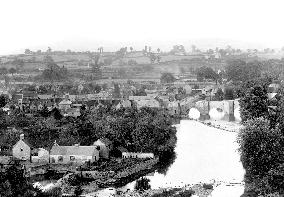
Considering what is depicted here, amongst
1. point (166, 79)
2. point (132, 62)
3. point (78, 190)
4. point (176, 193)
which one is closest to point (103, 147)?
point (78, 190)

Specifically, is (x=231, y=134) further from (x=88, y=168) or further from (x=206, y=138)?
(x=88, y=168)

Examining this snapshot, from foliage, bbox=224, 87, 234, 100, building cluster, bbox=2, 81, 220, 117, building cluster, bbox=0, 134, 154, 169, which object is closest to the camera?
building cluster, bbox=0, 134, 154, 169

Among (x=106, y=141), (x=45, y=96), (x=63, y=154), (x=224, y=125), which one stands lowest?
(x=224, y=125)

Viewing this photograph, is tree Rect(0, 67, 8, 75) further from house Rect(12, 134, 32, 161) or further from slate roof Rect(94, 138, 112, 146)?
slate roof Rect(94, 138, 112, 146)

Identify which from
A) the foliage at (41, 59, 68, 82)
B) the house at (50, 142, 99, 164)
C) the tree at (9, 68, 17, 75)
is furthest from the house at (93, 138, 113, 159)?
the tree at (9, 68, 17, 75)

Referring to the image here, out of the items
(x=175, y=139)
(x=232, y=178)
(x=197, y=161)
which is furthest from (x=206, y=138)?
(x=232, y=178)

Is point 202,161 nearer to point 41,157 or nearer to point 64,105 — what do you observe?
point 41,157
